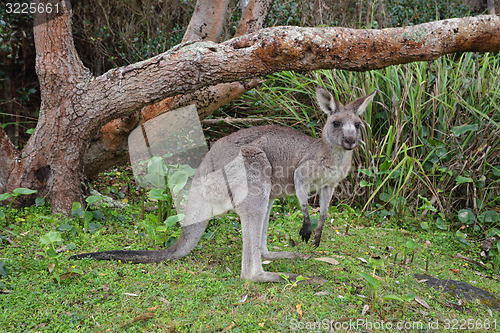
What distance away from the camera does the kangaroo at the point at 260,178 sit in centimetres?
310

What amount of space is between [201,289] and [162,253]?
1.67 ft

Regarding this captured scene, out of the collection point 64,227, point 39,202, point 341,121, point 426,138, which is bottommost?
point 64,227

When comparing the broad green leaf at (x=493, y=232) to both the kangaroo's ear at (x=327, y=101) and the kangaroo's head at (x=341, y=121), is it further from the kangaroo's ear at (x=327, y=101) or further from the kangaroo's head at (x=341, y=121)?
the kangaroo's ear at (x=327, y=101)

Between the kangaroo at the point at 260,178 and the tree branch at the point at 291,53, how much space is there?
12.5 inches

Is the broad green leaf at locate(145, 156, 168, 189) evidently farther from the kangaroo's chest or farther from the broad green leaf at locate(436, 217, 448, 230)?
the broad green leaf at locate(436, 217, 448, 230)

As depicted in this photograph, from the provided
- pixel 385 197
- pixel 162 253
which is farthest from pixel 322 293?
pixel 385 197

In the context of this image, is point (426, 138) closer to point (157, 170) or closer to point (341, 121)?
point (341, 121)

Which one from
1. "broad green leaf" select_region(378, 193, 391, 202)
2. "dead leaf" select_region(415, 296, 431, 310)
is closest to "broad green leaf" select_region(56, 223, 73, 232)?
"dead leaf" select_region(415, 296, 431, 310)

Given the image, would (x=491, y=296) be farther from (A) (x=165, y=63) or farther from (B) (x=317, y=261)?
(A) (x=165, y=63)

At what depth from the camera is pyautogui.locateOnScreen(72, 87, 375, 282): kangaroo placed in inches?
122

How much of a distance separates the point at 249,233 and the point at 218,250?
748 mm

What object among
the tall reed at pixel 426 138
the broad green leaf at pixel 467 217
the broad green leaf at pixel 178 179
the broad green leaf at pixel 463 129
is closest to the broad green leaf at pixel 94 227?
the broad green leaf at pixel 178 179

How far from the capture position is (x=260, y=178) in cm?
320

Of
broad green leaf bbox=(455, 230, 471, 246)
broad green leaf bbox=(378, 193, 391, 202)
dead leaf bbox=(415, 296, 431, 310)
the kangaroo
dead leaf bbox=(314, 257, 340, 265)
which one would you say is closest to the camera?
dead leaf bbox=(415, 296, 431, 310)
